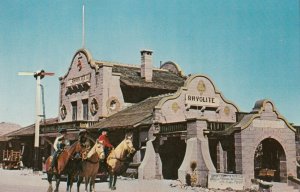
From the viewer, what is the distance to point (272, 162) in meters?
27.5

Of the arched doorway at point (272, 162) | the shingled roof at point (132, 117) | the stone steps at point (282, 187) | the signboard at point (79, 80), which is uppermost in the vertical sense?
the signboard at point (79, 80)

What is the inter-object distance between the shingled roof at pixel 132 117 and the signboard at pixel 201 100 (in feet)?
8.62

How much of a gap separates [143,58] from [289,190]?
20.3 meters

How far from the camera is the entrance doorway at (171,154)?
30312mm

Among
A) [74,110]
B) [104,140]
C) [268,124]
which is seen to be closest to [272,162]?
[268,124]

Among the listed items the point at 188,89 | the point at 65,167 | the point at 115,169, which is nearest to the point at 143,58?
the point at 188,89

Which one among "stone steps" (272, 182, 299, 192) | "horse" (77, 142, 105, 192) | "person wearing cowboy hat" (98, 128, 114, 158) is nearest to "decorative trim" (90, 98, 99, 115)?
"stone steps" (272, 182, 299, 192)

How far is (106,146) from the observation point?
62.5 feet

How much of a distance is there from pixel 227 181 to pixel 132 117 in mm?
11094

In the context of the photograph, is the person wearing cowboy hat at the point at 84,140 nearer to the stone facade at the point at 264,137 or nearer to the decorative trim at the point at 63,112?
the stone facade at the point at 264,137

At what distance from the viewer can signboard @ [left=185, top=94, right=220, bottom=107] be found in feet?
108

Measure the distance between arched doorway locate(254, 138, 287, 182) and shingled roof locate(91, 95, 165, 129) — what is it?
8336 millimetres

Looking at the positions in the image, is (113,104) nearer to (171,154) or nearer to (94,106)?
(94,106)

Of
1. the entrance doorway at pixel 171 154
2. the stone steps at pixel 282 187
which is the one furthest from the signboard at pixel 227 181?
the entrance doorway at pixel 171 154
